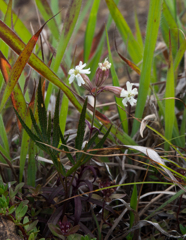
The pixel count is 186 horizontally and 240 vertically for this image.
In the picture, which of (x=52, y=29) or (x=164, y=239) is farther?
(x=52, y=29)

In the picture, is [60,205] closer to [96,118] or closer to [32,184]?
[32,184]

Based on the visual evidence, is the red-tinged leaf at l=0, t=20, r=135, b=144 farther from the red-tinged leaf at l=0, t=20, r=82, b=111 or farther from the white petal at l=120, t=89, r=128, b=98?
the white petal at l=120, t=89, r=128, b=98

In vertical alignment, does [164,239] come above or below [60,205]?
below

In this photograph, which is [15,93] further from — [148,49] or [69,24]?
[148,49]

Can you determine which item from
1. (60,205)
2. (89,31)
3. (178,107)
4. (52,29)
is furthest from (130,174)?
(89,31)

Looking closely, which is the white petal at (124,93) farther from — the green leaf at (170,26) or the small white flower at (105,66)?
the green leaf at (170,26)

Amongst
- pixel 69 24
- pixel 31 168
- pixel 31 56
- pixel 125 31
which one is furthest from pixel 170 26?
pixel 31 168

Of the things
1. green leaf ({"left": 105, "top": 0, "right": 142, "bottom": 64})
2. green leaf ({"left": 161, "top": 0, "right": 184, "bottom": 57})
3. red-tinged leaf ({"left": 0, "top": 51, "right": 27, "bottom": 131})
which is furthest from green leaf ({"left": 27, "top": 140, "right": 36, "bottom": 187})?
green leaf ({"left": 161, "top": 0, "right": 184, "bottom": 57})
